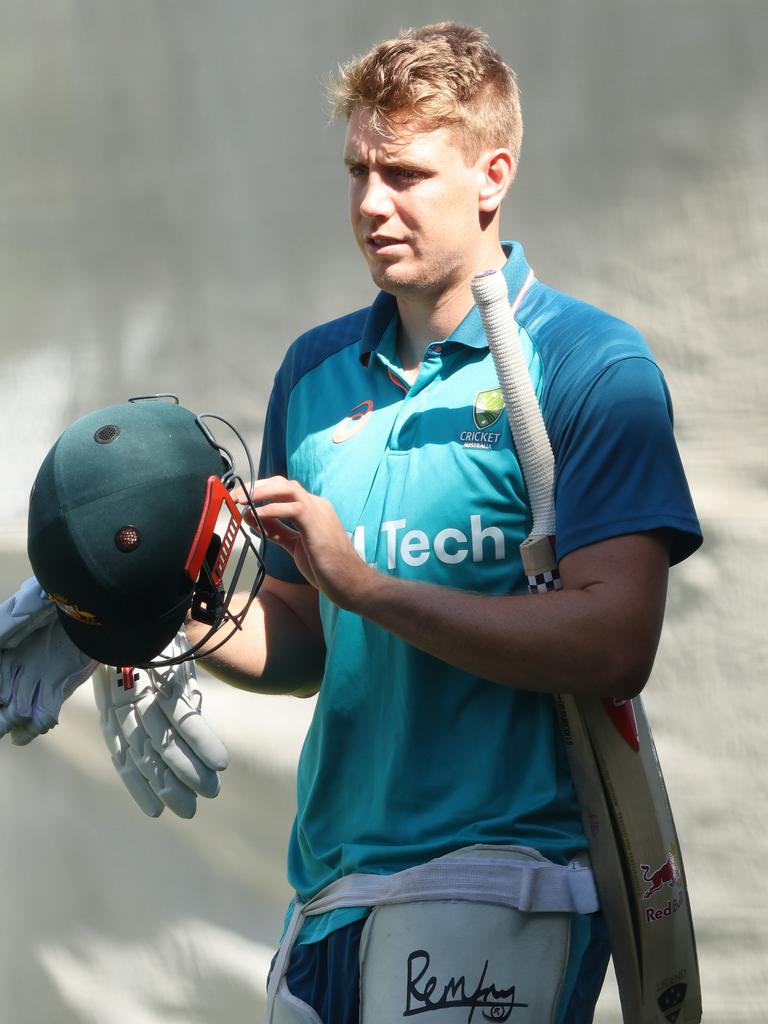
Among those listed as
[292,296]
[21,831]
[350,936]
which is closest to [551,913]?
[350,936]

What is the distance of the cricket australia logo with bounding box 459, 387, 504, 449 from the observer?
156 centimetres

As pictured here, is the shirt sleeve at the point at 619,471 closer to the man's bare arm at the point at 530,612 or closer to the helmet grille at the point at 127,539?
the man's bare arm at the point at 530,612

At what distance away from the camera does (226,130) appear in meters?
2.53

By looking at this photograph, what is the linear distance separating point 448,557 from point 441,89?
54 centimetres

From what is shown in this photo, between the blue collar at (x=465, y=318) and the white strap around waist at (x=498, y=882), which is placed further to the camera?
the blue collar at (x=465, y=318)

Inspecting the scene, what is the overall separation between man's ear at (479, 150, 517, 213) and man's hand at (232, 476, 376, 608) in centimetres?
44

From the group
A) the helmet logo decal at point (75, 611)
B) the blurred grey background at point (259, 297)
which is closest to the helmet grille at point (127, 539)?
the helmet logo decal at point (75, 611)

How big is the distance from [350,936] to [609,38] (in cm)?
146

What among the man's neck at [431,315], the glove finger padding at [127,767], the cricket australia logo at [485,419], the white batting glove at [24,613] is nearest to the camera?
the cricket australia logo at [485,419]

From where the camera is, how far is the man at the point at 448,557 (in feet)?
4.75

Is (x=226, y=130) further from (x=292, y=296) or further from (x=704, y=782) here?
(x=704, y=782)

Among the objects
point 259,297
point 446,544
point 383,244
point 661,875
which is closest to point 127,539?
point 446,544

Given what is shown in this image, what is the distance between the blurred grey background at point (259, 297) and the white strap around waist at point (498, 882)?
84 centimetres

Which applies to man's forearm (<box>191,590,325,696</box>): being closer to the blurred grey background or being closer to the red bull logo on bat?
the red bull logo on bat
